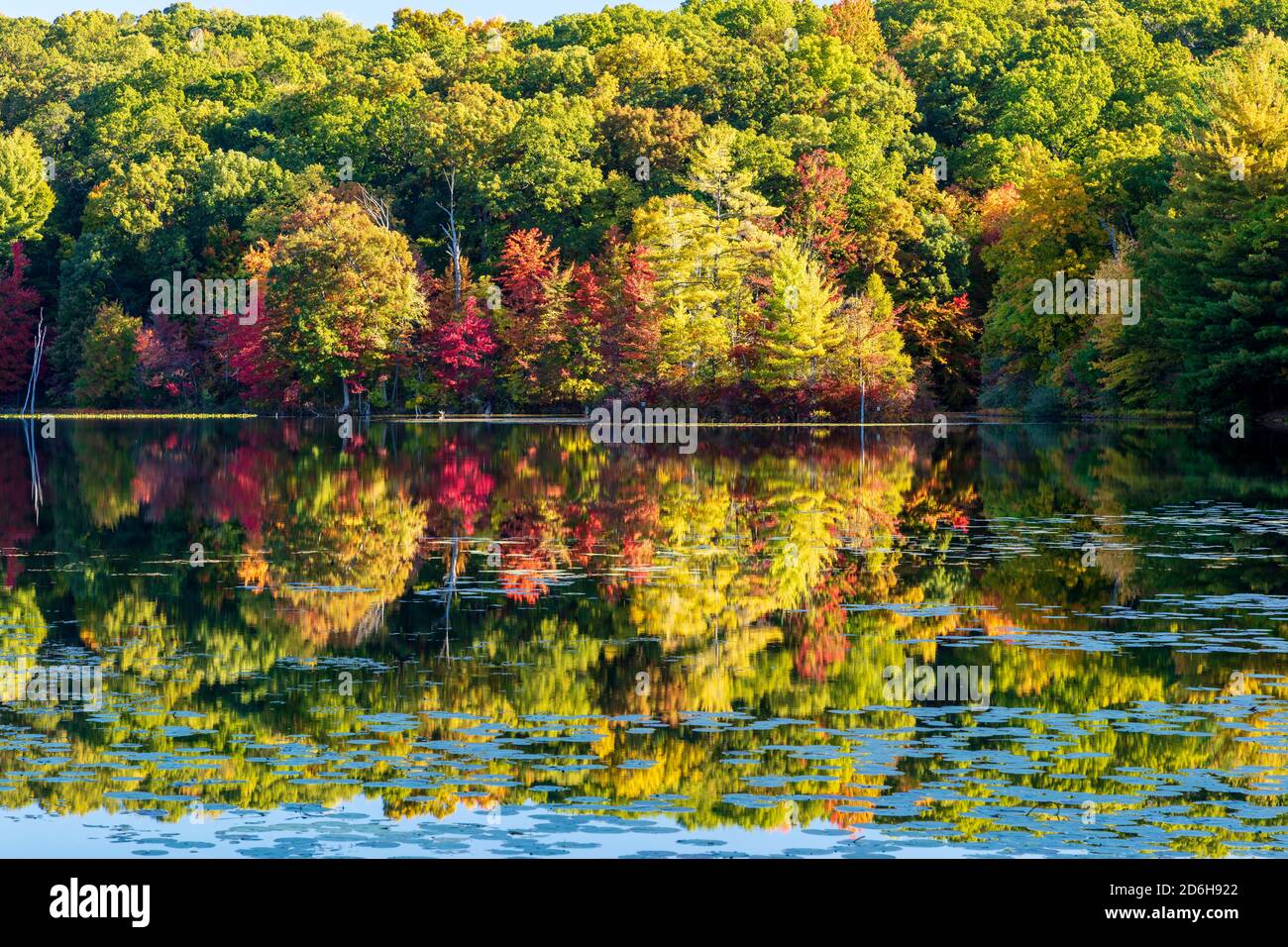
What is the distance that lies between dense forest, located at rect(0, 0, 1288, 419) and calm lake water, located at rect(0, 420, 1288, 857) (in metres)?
31.1

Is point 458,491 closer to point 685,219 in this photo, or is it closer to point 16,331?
point 685,219

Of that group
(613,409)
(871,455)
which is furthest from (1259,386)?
(613,409)

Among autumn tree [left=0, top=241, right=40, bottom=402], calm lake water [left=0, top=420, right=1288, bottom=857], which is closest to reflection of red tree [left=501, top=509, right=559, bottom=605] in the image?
calm lake water [left=0, top=420, right=1288, bottom=857]

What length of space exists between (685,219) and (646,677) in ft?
163

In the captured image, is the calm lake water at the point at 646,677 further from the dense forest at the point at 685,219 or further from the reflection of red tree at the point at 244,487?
the dense forest at the point at 685,219

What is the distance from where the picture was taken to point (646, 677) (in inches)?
526

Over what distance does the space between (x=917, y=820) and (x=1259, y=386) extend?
4595cm

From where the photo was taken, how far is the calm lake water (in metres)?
9.53

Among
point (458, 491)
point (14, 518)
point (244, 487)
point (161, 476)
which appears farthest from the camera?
point (161, 476)

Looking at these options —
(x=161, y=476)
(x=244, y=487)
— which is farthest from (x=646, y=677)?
(x=161, y=476)

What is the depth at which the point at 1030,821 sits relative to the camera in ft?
30.9

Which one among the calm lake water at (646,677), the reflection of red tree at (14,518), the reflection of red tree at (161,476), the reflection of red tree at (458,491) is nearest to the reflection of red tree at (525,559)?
the calm lake water at (646,677)

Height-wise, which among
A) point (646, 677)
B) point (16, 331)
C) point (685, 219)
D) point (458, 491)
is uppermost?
point (685, 219)

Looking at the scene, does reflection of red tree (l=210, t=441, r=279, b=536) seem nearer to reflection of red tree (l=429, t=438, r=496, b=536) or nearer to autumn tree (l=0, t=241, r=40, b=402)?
reflection of red tree (l=429, t=438, r=496, b=536)
